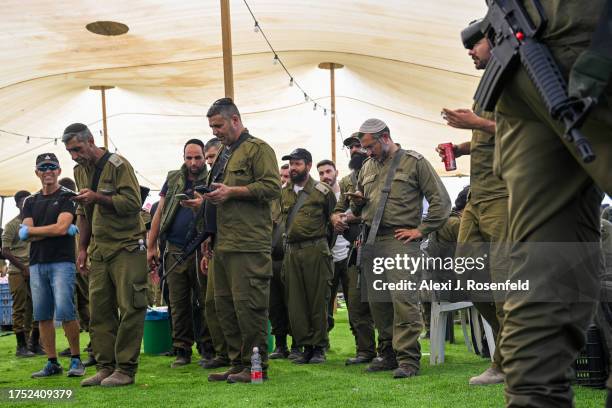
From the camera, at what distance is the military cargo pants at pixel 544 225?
5.07ft

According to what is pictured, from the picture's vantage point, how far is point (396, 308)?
504 centimetres

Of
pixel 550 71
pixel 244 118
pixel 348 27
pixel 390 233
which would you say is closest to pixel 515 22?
pixel 550 71

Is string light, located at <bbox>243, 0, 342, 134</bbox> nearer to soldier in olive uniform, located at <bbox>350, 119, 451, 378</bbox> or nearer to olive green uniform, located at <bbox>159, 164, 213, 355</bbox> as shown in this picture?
olive green uniform, located at <bbox>159, 164, 213, 355</bbox>

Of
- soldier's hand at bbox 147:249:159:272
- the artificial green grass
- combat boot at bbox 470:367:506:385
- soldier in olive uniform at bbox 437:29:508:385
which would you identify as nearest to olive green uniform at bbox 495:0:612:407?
the artificial green grass

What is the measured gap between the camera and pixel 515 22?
1.63 m

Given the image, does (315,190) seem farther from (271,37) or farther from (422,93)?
(422,93)

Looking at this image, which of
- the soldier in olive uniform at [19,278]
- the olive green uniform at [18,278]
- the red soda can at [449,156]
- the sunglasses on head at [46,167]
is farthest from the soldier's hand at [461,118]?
the olive green uniform at [18,278]

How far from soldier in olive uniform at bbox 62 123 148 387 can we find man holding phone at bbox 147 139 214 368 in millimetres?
1130

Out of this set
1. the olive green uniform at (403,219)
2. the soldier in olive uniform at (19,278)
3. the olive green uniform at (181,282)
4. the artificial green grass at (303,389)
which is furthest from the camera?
the soldier in olive uniform at (19,278)

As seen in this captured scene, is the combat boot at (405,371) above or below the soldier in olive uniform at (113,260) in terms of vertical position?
below

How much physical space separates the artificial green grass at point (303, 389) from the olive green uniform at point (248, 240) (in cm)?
42

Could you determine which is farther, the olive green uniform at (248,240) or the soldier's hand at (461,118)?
the olive green uniform at (248,240)

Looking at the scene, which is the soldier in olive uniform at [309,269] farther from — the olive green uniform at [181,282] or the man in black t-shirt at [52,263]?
the man in black t-shirt at [52,263]

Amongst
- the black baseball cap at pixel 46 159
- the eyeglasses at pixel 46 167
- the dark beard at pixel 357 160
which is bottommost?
the eyeglasses at pixel 46 167
